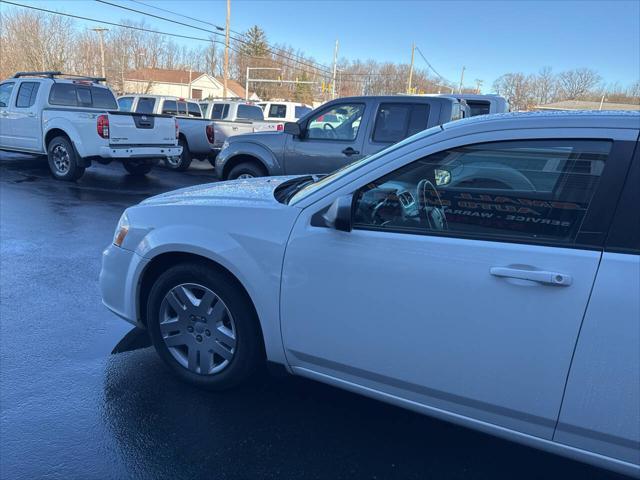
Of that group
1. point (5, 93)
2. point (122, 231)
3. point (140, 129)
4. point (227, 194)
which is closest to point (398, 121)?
point (227, 194)

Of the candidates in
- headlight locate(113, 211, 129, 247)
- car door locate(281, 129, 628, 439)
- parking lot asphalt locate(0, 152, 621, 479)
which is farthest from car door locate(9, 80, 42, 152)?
car door locate(281, 129, 628, 439)

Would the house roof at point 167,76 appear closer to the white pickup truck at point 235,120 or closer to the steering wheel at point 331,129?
the white pickup truck at point 235,120

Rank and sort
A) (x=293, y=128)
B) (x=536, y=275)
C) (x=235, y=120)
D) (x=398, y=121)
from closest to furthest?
1. (x=536, y=275)
2. (x=398, y=121)
3. (x=293, y=128)
4. (x=235, y=120)

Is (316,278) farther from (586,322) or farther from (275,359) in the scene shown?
(586,322)

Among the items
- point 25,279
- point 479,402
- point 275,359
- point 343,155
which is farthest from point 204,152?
point 479,402

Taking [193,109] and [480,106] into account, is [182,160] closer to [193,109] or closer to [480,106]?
[193,109]

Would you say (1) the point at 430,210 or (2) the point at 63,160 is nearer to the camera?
(1) the point at 430,210

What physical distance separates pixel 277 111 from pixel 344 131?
12015 millimetres

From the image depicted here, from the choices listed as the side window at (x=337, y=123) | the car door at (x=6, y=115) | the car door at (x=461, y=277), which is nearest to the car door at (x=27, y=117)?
the car door at (x=6, y=115)

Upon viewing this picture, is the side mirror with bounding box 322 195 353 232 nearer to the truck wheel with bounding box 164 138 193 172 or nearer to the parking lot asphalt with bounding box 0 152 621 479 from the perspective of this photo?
the parking lot asphalt with bounding box 0 152 621 479

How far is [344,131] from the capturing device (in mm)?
6660

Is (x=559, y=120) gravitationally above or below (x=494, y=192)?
above

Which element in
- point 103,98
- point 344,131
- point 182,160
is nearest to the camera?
point 344,131

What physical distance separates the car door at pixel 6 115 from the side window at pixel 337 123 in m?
7.89
